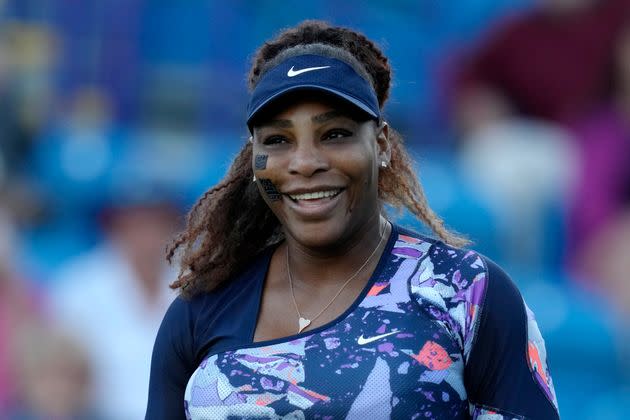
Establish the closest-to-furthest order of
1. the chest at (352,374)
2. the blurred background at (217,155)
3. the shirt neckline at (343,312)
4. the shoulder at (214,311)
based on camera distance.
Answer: the chest at (352,374)
the shirt neckline at (343,312)
the shoulder at (214,311)
the blurred background at (217,155)

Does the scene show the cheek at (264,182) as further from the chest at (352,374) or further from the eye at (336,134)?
the chest at (352,374)

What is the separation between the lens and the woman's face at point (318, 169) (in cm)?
270

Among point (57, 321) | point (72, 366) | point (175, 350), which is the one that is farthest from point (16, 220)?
point (175, 350)

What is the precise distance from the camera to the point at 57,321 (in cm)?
571

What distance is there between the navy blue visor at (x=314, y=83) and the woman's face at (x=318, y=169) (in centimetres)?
4

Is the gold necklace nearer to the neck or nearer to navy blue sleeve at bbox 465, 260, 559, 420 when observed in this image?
the neck

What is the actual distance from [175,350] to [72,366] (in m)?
2.52

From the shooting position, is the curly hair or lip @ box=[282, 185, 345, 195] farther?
the curly hair

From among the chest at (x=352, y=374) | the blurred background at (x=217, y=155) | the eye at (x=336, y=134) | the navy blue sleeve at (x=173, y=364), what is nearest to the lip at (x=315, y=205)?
the eye at (x=336, y=134)

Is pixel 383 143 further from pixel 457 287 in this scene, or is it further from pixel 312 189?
pixel 457 287

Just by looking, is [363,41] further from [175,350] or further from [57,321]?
[57,321]

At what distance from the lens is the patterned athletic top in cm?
256

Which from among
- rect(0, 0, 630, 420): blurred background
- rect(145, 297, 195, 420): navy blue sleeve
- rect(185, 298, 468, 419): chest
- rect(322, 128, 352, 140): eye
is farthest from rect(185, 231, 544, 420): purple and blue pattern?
rect(0, 0, 630, 420): blurred background

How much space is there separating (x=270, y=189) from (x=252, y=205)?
239 mm
